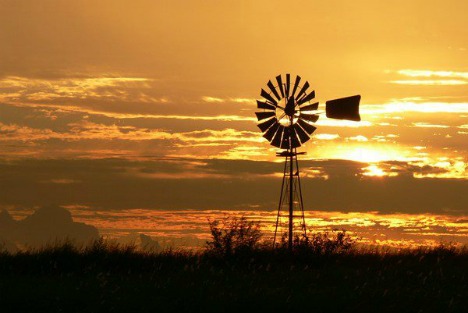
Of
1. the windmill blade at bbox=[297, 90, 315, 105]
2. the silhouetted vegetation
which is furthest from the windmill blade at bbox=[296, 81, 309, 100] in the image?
the silhouetted vegetation

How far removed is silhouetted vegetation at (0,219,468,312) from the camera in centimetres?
1396

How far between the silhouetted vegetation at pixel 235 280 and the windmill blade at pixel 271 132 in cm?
536

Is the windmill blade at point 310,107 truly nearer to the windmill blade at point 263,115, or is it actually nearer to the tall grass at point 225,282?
the windmill blade at point 263,115

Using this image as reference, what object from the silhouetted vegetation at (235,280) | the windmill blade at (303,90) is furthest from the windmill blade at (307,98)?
the silhouetted vegetation at (235,280)

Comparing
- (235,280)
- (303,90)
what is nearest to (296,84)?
(303,90)

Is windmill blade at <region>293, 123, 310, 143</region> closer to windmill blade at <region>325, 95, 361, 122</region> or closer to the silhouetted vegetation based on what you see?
windmill blade at <region>325, 95, 361, 122</region>

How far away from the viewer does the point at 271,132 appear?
28.7 metres

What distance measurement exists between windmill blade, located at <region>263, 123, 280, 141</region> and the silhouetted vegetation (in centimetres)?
536

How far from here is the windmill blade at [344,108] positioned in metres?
27.3

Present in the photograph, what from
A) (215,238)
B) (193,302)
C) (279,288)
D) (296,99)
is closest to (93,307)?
(193,302)

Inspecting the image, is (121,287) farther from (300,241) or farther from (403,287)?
(300,241)

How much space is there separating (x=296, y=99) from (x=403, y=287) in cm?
1270

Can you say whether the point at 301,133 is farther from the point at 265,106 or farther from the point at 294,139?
the point at 265,106

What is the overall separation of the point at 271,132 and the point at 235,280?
12483 millimetres
